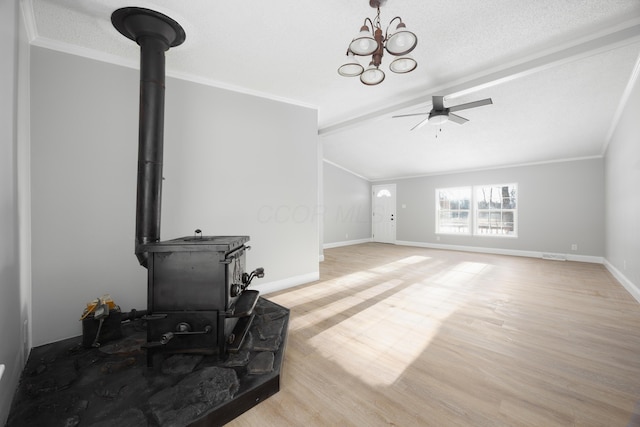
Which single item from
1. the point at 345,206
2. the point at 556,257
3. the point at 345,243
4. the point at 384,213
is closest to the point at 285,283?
the point at 345,243

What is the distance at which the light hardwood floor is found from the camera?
4.72 feet

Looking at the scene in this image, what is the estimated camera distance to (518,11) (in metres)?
2.07

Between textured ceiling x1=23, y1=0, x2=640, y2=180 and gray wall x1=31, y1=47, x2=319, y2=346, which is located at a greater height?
textured ceiling x1=23, y1=0, x2=640, y2=180

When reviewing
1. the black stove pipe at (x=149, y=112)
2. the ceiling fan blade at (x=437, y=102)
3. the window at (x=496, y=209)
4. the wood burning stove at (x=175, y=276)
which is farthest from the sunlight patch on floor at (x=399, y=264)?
the black stove pipe at (x=149, y=112)

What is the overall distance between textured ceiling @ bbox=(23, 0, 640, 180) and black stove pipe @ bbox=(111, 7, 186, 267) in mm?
92

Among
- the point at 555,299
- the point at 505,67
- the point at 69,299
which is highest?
the point at 505,67

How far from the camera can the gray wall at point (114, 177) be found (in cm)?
216

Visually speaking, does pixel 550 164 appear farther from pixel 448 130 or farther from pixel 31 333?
pixel 31 333

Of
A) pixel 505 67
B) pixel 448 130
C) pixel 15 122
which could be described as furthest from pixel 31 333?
pixel 448 130

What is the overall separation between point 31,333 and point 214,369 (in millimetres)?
1727

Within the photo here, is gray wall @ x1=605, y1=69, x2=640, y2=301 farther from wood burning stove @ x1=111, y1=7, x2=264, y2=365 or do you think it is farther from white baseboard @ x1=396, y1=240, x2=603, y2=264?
wood burning stove @ x1=111, y1=7, x2=264, y2=365

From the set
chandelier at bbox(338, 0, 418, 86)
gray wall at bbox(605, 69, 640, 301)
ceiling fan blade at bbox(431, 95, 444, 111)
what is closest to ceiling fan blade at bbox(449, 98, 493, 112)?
ceiling fan blade at bbox(431, 95, 444, 111)

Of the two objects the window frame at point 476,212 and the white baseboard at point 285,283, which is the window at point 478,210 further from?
the white baseboard at point 285,283

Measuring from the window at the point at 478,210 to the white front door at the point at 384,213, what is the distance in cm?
145
